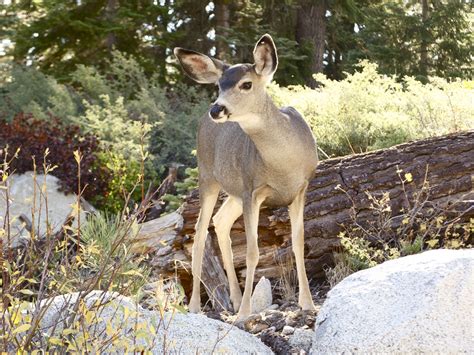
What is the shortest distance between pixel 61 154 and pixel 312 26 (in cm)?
→ 972

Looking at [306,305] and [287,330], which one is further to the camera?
[306,305]

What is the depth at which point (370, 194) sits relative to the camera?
7824mm

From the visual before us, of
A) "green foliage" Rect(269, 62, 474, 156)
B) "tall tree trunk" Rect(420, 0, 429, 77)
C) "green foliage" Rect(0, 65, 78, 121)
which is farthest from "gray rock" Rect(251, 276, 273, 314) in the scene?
"tall tree trunk" Rect(420, 0, 429, 77)

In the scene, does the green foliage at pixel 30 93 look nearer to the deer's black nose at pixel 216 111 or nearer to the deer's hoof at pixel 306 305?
the deer's hoof at pixel 306 305

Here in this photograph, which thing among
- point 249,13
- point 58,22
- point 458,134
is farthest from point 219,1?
point 458,134

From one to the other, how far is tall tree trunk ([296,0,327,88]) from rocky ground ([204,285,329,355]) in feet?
47.2

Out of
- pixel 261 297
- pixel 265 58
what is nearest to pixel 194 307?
pixel 261 297

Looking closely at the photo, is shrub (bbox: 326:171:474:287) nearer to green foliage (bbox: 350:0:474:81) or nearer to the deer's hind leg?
the deer's hind leg

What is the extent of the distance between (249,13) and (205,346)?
16.7 meters

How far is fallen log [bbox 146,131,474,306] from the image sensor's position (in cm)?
781

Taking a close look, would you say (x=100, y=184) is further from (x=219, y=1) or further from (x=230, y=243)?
(x=219, y=1)

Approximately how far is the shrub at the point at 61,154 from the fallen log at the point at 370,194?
5397 millimetres

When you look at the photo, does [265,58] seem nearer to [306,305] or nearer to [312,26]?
[306,305]

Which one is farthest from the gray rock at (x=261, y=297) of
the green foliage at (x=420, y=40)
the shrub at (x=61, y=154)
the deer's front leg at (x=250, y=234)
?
the green foliage at (x=420, y=40)
